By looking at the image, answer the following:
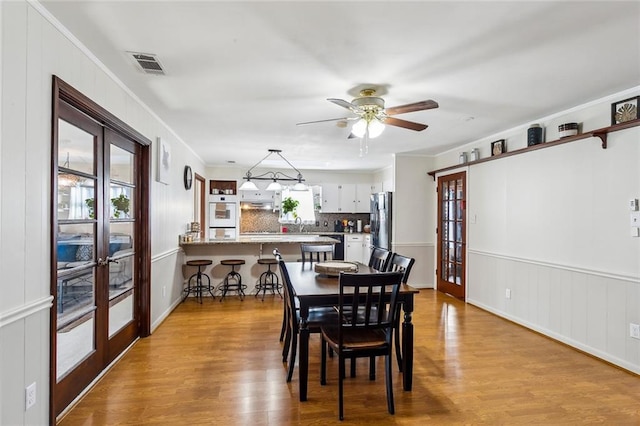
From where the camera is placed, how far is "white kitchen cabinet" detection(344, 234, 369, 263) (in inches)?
316

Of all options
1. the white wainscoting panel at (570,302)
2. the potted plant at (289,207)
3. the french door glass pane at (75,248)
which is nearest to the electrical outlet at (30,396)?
the french door glass pane at (75,248)

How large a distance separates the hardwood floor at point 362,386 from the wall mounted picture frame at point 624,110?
219 cm

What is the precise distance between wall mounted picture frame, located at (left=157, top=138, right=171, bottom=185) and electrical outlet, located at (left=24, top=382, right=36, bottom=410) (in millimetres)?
2418

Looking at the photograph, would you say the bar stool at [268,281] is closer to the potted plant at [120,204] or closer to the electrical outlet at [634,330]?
the potted plant at [120,204]

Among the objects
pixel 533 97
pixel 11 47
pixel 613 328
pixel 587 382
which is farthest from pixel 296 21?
pixel 613 328

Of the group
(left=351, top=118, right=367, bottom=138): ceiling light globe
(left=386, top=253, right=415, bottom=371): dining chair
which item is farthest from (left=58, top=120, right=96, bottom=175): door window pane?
(left=386, top=253, right=415, bottom=371): dining chair

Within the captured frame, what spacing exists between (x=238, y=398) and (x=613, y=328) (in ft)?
10.9

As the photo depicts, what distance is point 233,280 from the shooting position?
218 inches

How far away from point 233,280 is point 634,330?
4836 mm

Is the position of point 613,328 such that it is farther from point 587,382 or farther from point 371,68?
point 371,68

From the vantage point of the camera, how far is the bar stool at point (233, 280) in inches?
206

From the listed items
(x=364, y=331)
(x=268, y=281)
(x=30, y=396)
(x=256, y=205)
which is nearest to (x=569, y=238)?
(x=364, y=331)

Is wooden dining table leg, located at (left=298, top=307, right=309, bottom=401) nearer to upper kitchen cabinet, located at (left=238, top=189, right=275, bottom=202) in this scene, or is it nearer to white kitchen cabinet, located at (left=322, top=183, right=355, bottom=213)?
upper kitchen cabinet, located at (left=238, top=189, right=275, bottom=202)

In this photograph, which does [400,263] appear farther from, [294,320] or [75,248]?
[75,248]
